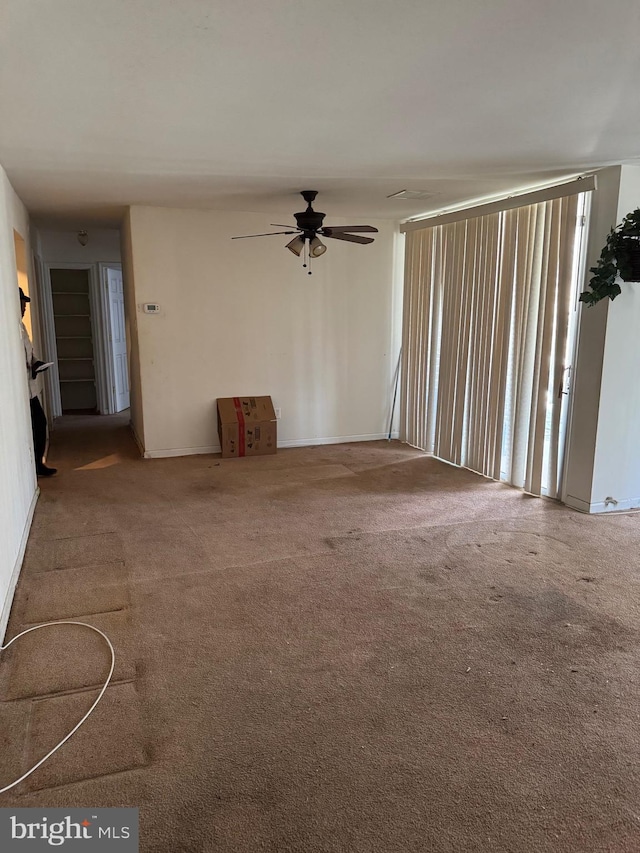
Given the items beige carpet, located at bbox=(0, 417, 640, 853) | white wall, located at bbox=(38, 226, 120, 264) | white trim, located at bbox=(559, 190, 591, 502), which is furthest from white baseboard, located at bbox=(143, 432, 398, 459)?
white wall, located at bbox=(38, 226, 120, 264)

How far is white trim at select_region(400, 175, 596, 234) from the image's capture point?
4117 mm

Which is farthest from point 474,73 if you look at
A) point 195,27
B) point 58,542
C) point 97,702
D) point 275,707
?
point 58,542

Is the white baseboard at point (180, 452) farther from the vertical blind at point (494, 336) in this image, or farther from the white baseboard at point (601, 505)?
the white baseboard at point (601, 505)

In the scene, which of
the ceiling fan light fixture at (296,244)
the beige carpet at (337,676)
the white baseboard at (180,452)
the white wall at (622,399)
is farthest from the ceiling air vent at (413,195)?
the white baseboard at (180,452)

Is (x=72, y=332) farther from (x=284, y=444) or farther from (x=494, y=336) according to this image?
(x=494, y=336)

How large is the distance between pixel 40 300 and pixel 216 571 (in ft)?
19.2

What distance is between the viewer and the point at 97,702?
229 centimetres

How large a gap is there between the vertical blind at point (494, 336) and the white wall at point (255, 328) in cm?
47

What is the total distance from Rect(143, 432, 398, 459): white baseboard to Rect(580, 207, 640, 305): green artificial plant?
3183 mm

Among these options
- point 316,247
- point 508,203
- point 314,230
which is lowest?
point 316,247

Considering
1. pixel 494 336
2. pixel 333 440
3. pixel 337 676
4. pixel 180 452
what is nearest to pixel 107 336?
pixel 180 452

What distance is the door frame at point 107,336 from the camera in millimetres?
8633

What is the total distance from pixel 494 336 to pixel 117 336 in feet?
19.6

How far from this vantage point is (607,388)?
13.8ft
